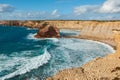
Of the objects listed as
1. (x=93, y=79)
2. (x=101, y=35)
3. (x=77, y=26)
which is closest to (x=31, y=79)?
(x=93, y=79)

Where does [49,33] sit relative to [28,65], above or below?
below

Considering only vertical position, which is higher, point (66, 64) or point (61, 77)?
point (61, 77)

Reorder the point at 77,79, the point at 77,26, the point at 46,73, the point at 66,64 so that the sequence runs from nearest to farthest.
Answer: the point at 77,79, the point at 46,73, the point at 66,64, the point at 77,26

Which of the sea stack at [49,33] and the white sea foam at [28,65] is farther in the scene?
the sea stack at [49,33]

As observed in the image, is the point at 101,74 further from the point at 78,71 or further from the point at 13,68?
the point at 13,68

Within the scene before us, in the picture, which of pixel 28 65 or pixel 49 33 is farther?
pixel 49 33

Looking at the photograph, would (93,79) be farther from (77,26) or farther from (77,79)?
(77,26)

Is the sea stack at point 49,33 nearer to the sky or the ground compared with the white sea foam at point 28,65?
nearer to the ground

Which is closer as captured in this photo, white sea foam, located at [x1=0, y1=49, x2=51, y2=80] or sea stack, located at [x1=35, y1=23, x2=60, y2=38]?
white sea foam, located at [x1=0, y1=49, x2=51, y2=80]

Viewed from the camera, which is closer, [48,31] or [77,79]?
[77,79]

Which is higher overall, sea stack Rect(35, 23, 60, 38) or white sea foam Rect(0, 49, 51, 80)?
white sea foam Rect(0, 49, 51, 80)

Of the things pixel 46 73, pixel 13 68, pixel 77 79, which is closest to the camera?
pixel 77 79
